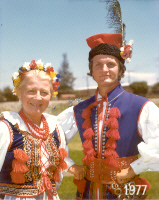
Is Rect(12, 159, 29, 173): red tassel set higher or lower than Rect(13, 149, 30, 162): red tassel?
lower

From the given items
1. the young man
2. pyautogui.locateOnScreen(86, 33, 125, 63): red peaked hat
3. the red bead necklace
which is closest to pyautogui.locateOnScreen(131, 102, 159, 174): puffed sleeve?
the young man

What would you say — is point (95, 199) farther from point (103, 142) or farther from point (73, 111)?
point (73, 111)

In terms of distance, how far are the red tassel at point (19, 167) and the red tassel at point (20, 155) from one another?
4 centimetres

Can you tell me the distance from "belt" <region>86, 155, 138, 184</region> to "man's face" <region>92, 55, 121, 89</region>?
0.71 metres

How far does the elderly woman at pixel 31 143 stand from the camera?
72.6 inches

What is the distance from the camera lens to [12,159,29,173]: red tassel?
1806 mm

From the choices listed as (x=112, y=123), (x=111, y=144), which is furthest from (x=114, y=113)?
(x=111, y=144)

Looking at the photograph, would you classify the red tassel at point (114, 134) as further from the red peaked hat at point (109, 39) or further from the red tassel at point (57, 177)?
the red peaked hat at point (109, 39)

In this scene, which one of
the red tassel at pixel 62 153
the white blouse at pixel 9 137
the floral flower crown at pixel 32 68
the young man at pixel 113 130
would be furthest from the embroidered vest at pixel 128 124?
the floral flower crown at pixel 32 68

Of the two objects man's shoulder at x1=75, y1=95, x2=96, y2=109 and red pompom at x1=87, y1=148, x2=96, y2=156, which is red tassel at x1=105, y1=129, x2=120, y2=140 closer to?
red pompom at x1=87, y1=148, x2=96, y2=156

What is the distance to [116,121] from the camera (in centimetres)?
202

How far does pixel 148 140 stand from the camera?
191 cm

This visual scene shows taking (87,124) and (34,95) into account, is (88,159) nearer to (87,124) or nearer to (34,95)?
(87,124)

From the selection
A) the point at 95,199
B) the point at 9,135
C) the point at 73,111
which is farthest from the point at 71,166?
the point at 9,135
